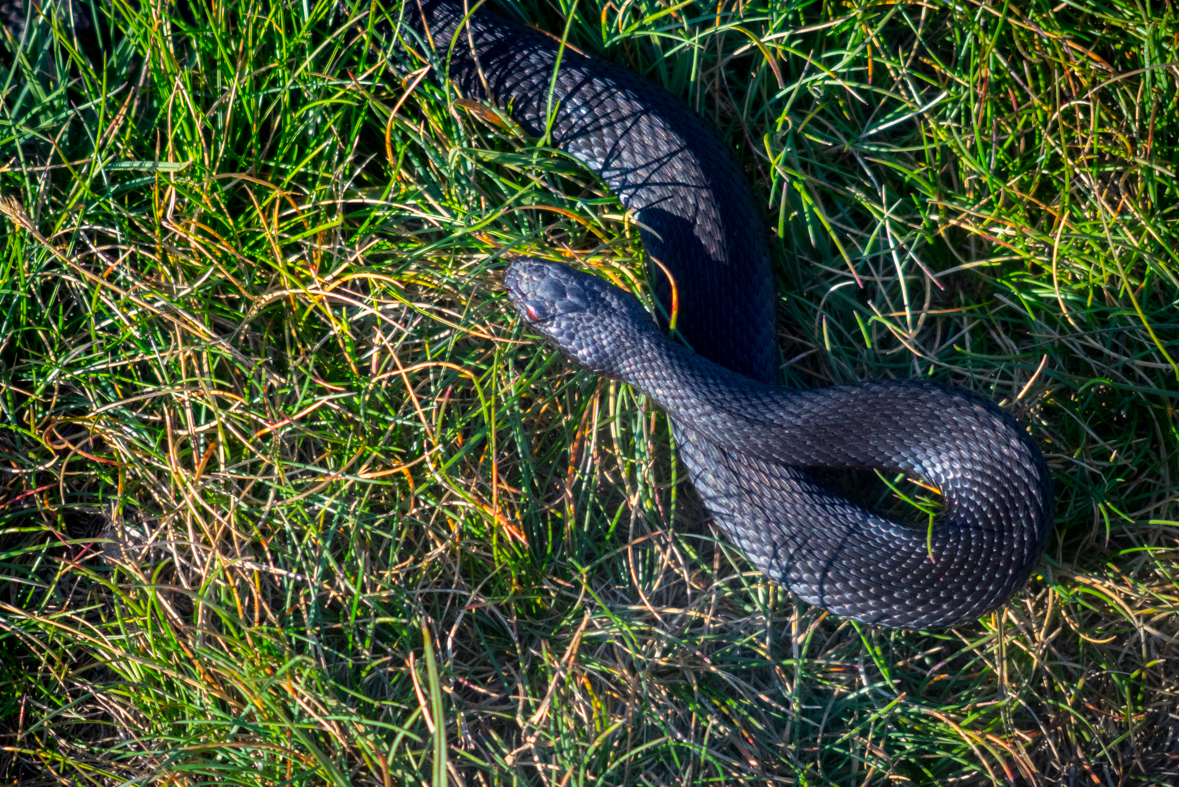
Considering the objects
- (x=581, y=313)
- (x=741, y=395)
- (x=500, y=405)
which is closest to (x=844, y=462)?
(x=741, y=395)

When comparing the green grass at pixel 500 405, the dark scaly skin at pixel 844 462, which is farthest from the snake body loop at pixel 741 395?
the green grass at pixel 500 405

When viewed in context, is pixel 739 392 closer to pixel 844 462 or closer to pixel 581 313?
pixel 844 462

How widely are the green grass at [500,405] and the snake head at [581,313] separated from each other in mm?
167

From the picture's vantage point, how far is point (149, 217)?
313 centimetres

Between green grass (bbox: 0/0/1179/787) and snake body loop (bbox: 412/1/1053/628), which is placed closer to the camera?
snake body loop (bbox: 412/1/1053/628)

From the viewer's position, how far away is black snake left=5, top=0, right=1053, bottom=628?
2818 millimetres

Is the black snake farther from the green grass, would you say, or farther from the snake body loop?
the green grass

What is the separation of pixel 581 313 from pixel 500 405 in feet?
1.67

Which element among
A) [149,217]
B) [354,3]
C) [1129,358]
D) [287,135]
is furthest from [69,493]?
[1129,358]

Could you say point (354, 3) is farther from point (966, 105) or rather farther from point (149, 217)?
point (966, 105)

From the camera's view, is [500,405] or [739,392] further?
[500,405]

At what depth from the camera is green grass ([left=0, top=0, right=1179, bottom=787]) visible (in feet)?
9.78

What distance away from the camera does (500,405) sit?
10.2 feet

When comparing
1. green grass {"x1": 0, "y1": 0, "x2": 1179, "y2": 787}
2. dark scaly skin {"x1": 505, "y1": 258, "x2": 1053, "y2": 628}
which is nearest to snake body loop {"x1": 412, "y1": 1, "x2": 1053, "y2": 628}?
dark scaly skin {"x1": 505, "y1": 258, "x2": 1053, "y2": 628}
